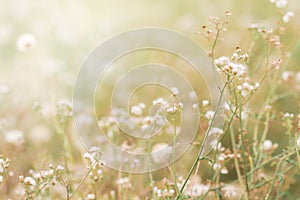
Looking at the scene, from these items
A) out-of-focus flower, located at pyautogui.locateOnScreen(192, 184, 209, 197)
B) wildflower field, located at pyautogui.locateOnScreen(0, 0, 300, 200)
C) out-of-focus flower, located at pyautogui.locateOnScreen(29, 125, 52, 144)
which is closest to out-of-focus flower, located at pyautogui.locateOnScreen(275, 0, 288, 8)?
wildflower field, located at pyautogui.locateOnScreen(0, 0, 300, 200)

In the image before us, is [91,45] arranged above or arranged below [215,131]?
above

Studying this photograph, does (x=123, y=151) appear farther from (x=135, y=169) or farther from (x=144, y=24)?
(x=144, y=24)

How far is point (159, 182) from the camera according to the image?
2639 mm

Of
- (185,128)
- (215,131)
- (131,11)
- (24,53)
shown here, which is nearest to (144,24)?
(131,11)

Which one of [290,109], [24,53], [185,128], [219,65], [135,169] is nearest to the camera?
[219,65]

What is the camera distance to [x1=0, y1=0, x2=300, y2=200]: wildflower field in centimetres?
202

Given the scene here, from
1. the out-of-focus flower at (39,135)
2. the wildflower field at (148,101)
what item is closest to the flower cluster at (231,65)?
the wildflower field at (148,101)

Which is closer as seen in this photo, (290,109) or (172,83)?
→ (172,83)

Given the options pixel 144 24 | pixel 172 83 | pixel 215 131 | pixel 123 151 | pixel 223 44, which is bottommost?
pixel 215 131

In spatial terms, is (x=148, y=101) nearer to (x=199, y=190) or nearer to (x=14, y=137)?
(x=14, y=137)

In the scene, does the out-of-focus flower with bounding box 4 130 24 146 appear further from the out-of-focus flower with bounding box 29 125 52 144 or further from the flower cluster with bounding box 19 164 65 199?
the flower cluster with bounding box 19 164 65 199

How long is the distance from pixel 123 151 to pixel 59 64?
1.29 m

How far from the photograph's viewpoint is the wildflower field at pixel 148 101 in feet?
6.63

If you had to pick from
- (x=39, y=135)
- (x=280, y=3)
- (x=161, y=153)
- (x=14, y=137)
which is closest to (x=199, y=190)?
(x=161, y=153)
